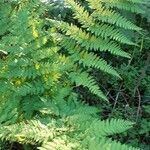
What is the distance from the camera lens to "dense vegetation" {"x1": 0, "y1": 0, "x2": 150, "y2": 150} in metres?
3.57

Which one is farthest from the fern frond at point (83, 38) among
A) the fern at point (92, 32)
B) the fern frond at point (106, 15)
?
the fern frond at point (106, 15)

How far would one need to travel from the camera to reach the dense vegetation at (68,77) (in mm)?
3572

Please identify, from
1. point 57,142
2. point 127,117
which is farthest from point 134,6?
point 57,142

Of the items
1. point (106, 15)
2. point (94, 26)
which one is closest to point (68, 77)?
point (94, 26)

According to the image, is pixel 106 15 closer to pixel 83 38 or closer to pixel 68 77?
pixel 83 38

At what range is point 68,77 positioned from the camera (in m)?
4.04

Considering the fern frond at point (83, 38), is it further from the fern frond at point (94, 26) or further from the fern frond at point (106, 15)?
the fern frond at point (106, 15)

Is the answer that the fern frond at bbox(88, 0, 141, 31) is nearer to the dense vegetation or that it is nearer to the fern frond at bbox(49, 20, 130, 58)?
the dense vegetation

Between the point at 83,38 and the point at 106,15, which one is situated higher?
the point at 106,15

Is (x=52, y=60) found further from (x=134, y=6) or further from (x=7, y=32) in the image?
(x=134, y=6)

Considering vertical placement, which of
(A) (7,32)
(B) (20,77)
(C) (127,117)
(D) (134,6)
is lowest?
(C) (127,117)

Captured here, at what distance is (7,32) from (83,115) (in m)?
1.35

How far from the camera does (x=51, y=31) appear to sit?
160 inches

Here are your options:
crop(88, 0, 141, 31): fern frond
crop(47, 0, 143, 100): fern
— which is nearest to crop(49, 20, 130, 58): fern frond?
crop(47, 0, 143, 100): fern
